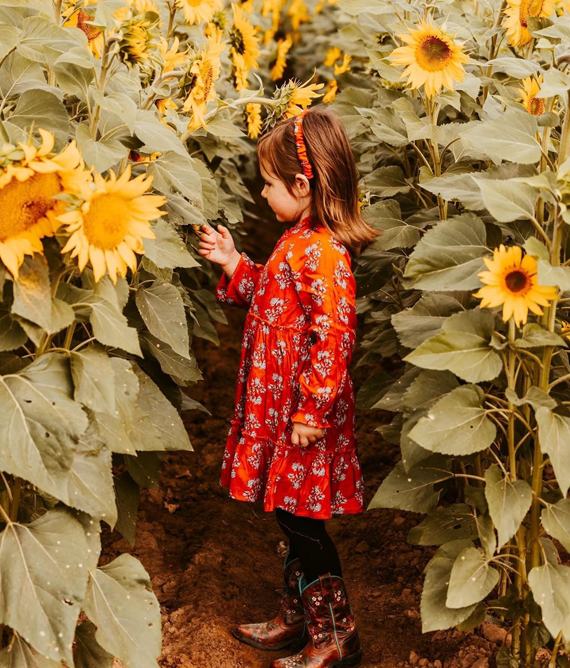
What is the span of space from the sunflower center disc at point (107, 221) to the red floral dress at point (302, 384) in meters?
0.85

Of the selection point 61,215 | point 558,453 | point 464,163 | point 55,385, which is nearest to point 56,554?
point 55,385

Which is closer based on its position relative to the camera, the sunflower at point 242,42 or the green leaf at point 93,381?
the green leaf at point 93,381

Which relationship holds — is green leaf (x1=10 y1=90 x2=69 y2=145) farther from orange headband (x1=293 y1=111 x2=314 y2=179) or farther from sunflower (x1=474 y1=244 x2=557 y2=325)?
sunflower (x1=474 y1=244 x2=557 y2=325)

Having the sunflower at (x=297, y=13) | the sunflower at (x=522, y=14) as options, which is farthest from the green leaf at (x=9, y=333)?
the sunflower at (x=297, y=13)

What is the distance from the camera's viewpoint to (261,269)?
2.87m

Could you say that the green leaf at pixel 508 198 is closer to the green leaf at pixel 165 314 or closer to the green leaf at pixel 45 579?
the green leaf at pixel 165 314

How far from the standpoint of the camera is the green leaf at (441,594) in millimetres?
2029

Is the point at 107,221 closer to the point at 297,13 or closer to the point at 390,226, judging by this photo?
the point at 390,226

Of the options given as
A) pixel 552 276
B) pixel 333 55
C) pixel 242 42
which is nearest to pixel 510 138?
pixel 552 276

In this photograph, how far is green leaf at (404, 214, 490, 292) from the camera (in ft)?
6.61

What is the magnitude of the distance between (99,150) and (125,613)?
1.07 metres

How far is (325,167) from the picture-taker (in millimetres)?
2609

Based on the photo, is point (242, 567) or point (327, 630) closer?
point (327, 630)

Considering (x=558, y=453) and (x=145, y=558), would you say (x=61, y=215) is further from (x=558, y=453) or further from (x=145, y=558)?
(x=145, y=558)
